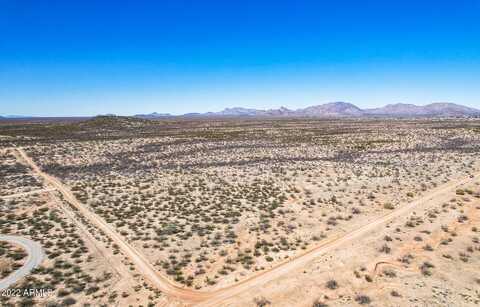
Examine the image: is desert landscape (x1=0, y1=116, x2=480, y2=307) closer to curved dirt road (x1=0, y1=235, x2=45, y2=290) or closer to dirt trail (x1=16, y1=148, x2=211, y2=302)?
dirt trail (x1=16, y1=148, x2=211, y2=302)

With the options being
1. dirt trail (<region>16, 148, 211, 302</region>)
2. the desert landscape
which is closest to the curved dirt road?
the desert landscape

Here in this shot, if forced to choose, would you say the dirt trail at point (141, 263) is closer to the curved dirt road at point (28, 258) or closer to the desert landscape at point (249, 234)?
the desert landscape at point (249, 234)

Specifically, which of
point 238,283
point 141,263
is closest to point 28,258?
point 141,263

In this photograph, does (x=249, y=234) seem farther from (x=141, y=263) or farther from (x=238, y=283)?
(x=141, y=263)

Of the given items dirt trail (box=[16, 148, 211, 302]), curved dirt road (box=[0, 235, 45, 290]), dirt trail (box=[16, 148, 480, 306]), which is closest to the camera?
dirt trail (box=[16, 148, 480, 306])

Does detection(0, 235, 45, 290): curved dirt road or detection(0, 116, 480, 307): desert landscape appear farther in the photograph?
detection(0, 235, 45, 290): curved dirt road

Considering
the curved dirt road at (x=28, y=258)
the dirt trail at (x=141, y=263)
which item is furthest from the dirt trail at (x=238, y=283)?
the curved dirt road at (x=28, y=258)
